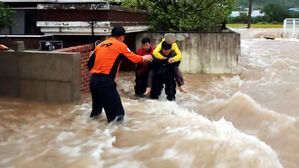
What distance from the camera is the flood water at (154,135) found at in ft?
16.8

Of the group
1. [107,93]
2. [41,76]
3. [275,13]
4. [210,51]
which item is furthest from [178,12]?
[275,13]

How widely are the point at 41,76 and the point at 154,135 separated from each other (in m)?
3.25

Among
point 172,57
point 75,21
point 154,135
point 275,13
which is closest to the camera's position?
point 154,135

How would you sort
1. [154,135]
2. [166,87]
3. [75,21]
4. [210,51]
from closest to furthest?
[154,135], [166,87], [75,21], [210,51]

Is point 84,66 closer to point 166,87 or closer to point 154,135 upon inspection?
point 166,87

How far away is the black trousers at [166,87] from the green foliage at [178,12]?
267 inches

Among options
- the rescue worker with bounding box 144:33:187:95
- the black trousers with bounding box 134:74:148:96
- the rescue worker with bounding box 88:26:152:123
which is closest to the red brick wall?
the black trousers with bounding box 134:74:148:96

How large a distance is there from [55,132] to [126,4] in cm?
1028

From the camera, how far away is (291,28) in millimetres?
37781

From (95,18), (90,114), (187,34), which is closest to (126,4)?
(187,34)

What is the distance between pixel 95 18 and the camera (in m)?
9.91

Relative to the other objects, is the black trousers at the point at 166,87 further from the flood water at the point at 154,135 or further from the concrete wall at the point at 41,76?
the concrete wall at the point at 41,76

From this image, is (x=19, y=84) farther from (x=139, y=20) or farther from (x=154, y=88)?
(x=139, y=20)

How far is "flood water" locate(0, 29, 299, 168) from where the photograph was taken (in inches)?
201
